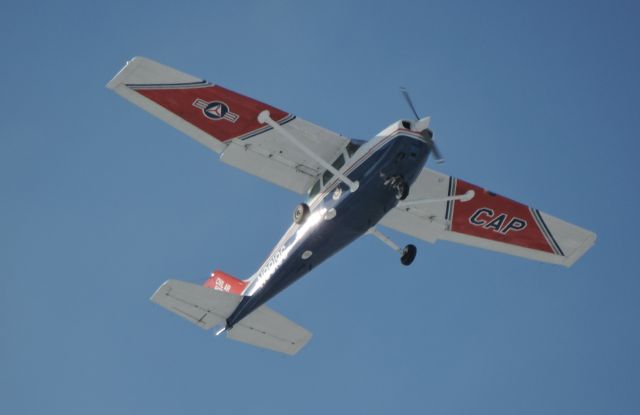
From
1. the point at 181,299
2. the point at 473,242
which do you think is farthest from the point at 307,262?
the point at 473,242

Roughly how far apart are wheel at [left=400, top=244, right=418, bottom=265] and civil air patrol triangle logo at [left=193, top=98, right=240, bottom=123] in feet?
17.3

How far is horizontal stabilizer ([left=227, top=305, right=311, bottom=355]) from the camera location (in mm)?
Result: 26406

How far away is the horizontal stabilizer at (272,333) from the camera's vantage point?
86.6 feet

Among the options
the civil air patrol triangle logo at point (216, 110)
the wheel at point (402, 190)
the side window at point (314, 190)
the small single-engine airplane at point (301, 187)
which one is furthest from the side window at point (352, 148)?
the civil air patrol triangle logo at point (216, 110)

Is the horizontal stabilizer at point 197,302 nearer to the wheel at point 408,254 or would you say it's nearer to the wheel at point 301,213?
the wheel at point 301,213

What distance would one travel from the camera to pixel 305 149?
79.0ft

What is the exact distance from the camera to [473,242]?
1104 inches

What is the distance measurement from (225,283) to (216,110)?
548 centimetres

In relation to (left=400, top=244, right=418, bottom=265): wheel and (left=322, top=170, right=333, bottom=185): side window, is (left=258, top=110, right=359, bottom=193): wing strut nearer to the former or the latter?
(left=322, top=170, right=333, bottom=185): side window

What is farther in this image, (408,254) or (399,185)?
(408,254)

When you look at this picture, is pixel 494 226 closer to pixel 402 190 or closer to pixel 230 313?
pixel 402 190

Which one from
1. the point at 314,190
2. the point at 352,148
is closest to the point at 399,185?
the point at 352,148

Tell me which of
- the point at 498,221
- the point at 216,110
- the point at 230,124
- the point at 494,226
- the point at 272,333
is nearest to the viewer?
the point at 216,110

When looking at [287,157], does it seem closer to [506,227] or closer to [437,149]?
[437,149]
